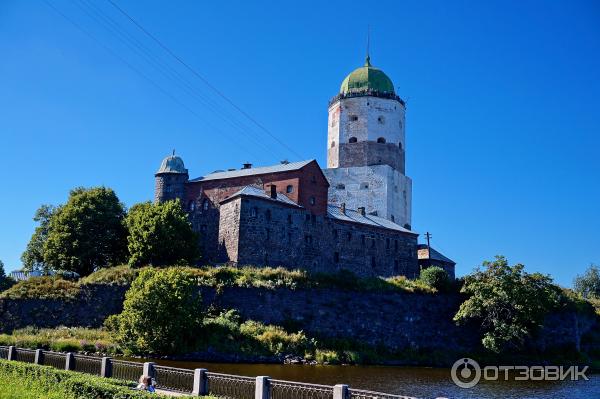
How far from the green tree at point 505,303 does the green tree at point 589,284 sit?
4095cm

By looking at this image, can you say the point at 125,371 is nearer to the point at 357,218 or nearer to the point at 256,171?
the point at 256,171

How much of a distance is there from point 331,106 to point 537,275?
42525 millimetres

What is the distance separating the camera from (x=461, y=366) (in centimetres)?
4975

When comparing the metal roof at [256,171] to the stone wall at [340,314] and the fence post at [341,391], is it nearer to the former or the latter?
the stone wall at [340,314]

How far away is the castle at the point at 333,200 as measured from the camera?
5716 cm

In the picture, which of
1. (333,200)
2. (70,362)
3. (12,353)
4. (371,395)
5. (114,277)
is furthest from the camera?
(333,200)

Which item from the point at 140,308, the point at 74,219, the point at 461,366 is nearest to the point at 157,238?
the point at 74,219

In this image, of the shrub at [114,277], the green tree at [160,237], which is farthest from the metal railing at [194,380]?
the green tree at [160,237]

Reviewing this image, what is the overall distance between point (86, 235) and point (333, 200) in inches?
1405

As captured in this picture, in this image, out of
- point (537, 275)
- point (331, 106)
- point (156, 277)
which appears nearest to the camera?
point (156, 277)

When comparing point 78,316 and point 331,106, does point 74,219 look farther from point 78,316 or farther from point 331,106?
point 331,106

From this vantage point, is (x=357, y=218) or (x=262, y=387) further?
(x=357, y=218)

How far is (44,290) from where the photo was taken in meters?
49.6

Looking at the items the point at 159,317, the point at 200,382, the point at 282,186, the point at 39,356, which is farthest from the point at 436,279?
the point at 200,382
